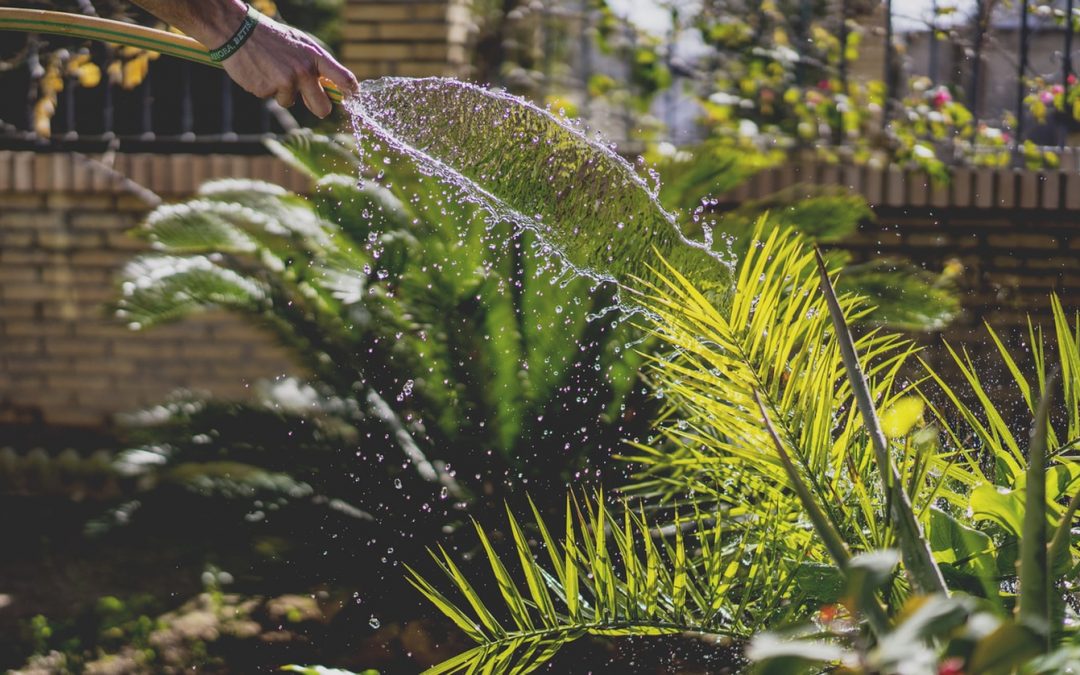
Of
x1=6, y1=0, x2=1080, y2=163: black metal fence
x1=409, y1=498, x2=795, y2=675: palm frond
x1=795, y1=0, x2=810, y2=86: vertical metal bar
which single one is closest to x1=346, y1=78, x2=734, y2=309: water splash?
x1=409, y1=498, x2=795, y2=675: palm frond

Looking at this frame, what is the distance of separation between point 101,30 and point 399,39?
2839 mm

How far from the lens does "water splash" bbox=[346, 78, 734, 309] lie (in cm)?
226

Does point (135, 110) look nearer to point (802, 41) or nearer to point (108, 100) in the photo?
point (108, 100)

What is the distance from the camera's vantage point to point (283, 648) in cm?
317

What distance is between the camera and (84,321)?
16.0ft

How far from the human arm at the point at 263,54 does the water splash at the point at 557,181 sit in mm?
281

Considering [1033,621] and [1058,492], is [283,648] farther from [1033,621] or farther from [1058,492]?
[1033,621]

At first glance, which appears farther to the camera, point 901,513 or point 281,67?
point 281,67

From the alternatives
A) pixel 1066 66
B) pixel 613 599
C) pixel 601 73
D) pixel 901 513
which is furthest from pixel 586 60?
pixel 901 513

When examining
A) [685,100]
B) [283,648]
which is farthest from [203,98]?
[283,648]

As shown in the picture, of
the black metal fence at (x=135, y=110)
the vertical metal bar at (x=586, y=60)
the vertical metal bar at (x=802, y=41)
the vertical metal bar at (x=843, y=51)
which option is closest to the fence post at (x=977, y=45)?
the vertical metal bar at (x=843, y=51)

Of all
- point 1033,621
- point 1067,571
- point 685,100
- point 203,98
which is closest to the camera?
point 1033,621

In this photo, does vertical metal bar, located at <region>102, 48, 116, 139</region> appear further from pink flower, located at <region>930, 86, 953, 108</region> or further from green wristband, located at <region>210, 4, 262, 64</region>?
pink flower, located at <region>930, 86, 953, 108</region>

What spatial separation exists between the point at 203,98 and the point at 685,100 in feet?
9.38
